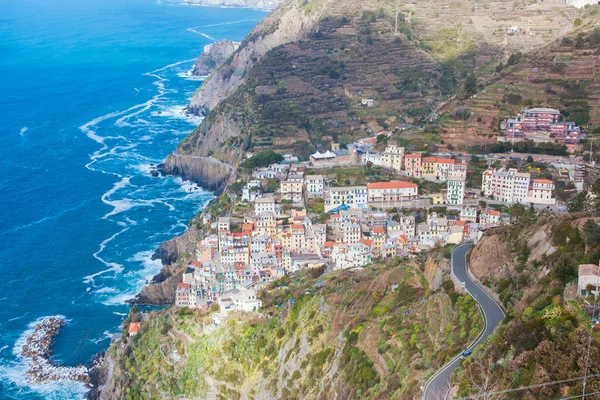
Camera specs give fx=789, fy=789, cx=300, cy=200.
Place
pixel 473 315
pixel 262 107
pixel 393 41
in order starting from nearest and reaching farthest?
pixel 473 315 → pixel 262 107 → pixel 393 41

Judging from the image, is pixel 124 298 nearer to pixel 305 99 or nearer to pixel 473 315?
pixel 473 315

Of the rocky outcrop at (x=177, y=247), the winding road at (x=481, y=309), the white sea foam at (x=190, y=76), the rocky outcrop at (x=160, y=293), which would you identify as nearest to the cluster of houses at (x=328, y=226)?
the rocky outcrop at (x=177, y=247)

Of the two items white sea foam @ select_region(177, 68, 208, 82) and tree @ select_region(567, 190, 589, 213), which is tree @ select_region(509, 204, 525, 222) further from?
white sea foam @ select_region(177, 68, 208, 82)

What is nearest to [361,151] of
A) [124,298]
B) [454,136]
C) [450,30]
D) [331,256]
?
[454,136]

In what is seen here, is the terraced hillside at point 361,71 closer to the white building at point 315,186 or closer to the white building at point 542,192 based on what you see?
the white building at point 315,186

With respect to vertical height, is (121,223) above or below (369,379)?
below

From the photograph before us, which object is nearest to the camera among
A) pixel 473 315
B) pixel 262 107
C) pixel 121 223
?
pixel 473 315

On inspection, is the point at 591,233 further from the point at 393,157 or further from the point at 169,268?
A: the point at 169,268

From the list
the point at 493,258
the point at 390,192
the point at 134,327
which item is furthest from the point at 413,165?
the point at 493,258
